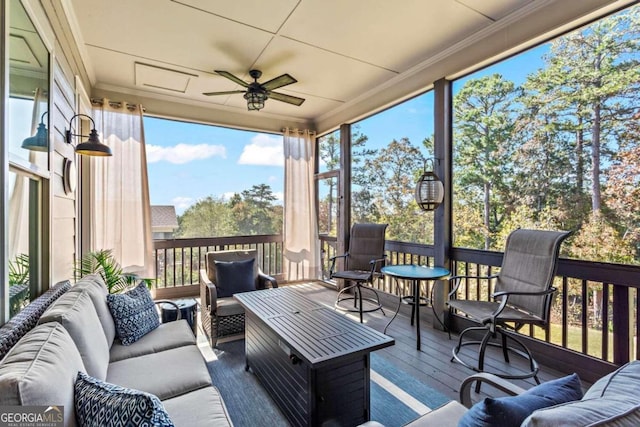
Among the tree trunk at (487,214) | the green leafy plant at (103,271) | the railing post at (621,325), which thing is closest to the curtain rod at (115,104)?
the green leafy plant at (103,271)

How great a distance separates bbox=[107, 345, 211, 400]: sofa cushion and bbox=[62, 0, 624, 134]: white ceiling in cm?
269

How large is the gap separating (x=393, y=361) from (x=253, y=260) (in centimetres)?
188

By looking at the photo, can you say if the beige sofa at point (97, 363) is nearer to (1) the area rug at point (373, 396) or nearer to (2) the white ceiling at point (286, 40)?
(1) the area rug at point (373, 396)

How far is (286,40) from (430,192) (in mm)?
2154

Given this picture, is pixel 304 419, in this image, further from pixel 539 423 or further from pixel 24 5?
pixel 24 5

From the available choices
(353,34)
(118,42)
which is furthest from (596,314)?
(118,42)

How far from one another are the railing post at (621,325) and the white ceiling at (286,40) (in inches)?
82.8

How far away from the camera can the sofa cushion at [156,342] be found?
1.93m

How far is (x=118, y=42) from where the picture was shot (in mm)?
3059

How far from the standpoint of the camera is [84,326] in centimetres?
152

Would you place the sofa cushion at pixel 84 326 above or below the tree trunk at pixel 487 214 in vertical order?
below

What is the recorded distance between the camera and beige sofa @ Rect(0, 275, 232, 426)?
0.94 metres

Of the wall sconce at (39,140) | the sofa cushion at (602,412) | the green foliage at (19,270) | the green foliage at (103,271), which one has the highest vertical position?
the wall sconce at (39,140)

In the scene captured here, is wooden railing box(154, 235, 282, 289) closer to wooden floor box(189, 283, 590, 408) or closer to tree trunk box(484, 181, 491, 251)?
wooden floor box(189, 283, 590, 408)
